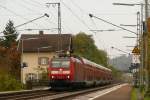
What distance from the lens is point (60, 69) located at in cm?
5288

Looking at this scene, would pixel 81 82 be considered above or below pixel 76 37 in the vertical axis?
below

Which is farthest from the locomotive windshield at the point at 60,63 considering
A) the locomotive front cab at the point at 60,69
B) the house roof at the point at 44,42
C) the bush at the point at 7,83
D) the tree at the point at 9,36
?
the tree at the point at 9,36

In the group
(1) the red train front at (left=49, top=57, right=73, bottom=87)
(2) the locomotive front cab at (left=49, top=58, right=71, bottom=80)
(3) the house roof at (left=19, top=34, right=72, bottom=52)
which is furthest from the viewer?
(3) the house roof at (left=19, top=34, right=72, bottom=52)

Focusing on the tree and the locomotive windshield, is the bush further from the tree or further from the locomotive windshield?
the tree

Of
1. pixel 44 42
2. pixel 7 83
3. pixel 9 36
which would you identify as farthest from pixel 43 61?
pixel 7 83

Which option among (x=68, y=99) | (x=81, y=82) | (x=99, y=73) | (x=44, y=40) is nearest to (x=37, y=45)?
(x=44, y=40)

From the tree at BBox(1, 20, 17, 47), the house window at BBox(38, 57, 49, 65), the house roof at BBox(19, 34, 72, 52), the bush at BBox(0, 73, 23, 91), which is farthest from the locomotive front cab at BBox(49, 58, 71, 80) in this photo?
the tree at BBox(1, 20, 17, 47)

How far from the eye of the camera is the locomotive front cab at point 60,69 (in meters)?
52.4

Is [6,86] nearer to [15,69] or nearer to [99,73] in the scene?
[99,73]

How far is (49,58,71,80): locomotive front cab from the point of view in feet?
172

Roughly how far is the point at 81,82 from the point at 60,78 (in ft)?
18.7

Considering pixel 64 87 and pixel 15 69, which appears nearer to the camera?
pixel 64 87

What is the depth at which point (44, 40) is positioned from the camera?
398 feet

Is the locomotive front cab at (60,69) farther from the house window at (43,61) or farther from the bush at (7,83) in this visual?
the house window at (43,61)
